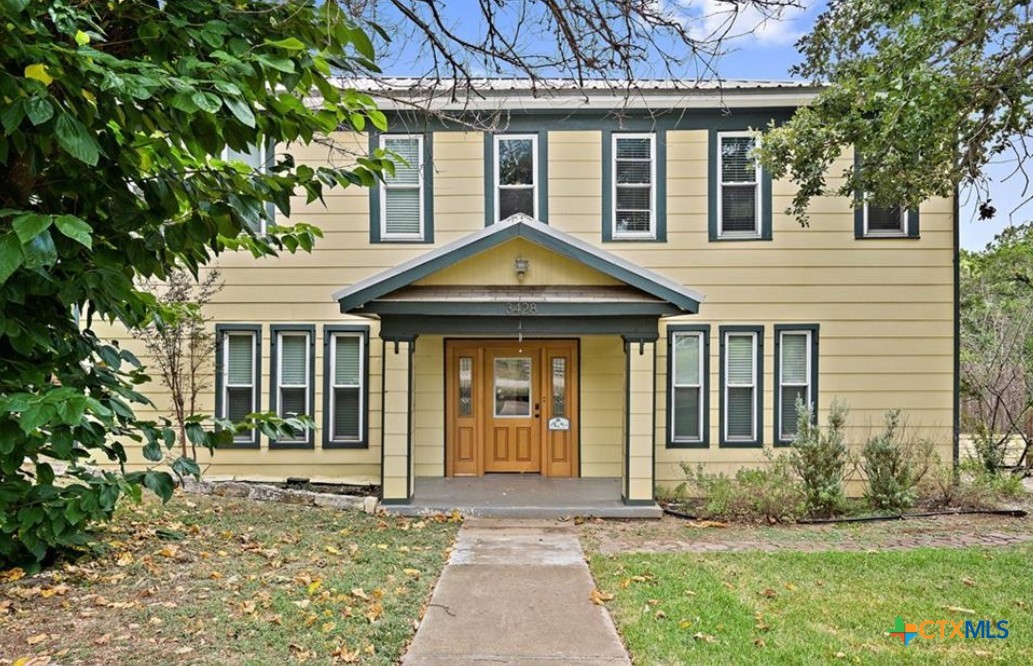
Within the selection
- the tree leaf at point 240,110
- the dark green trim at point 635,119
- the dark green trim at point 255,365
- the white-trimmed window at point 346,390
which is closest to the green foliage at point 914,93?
the dark green trim at point 635,119

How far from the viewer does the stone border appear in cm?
834

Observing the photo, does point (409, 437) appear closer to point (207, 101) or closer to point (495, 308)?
point (495, 308)

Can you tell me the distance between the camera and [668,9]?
4059 millimetres

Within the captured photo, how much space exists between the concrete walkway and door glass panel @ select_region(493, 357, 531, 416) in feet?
10.5

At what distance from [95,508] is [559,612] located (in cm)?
330

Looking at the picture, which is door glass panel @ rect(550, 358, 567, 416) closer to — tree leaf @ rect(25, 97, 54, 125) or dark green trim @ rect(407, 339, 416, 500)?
dark green trim @ rect(407, 339, 416, 500)

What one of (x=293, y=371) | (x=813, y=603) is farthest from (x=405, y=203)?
(x=813, y=603)

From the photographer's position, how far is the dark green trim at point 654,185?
31.7ft

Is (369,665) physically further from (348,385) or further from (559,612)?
(348,385)

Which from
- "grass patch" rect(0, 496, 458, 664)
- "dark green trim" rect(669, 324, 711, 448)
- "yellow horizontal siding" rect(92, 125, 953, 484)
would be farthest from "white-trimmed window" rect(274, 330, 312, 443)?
"dark green trim" rect(669, 324, 711, 448)

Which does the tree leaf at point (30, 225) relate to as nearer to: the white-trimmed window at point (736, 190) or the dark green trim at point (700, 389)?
the dark green trim at point (700, 389)

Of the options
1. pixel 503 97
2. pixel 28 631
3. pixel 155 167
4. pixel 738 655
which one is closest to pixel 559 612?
pixel 738 655

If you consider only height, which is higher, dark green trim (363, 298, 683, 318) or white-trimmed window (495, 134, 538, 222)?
white-trimmed window (495, 134, 538, 222)

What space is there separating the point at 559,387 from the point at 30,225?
8450 millimetres
